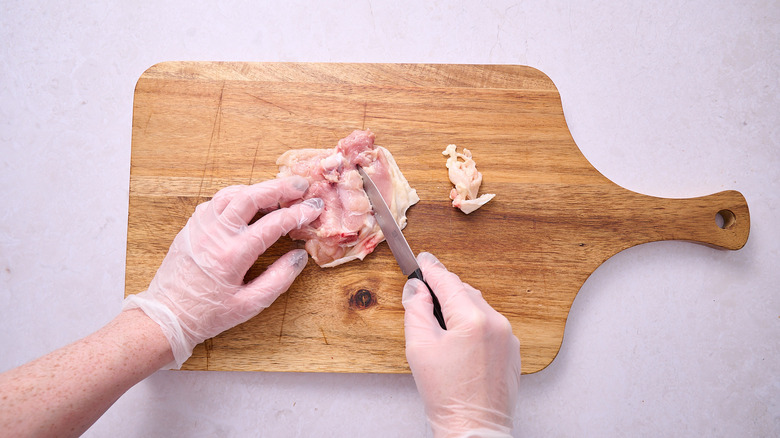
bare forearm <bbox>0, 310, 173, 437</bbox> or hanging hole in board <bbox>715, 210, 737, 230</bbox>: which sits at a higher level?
hanging hole in board <bbox>715, 210, 737, 230</bbox>

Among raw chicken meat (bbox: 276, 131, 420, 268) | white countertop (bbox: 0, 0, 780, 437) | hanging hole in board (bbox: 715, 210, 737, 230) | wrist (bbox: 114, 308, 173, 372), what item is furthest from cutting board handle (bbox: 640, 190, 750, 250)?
wrist (bbox: 114, 308, 173, 372)

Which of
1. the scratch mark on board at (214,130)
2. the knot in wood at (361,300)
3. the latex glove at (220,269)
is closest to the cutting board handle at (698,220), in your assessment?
the knot in wood at (361,300)

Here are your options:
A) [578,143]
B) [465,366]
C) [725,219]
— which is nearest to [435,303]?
[465,366]

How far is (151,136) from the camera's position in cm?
265

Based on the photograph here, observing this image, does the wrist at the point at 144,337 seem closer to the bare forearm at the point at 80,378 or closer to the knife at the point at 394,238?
the bare forearm at the point at 80,378

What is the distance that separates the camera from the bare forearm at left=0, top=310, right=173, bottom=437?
1.80 metres

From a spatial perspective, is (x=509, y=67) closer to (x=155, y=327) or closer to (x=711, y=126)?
(x=711, y=126)

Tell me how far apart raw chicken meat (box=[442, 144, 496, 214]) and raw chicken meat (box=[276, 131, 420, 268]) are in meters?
0.28

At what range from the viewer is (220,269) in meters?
2.33

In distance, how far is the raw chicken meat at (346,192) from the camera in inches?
101

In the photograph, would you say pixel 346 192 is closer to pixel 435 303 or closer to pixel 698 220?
pixel 435 303

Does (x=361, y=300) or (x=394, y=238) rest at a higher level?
(x=394, y=238)

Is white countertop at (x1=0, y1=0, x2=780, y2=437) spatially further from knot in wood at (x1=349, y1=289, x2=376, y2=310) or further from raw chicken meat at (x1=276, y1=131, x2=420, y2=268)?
raw chicken meat at (x1=276, y1=131, x2=420, y2=268)

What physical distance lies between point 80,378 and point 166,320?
1.47 ft
